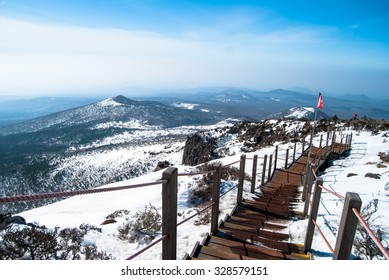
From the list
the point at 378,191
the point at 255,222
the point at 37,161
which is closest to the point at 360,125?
the point at 378,191

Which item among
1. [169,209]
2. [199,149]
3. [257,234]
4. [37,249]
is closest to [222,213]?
[257,234]

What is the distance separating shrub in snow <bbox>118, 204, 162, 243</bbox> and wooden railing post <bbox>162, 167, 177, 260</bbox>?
3761 mm

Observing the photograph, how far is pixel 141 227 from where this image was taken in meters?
7.46

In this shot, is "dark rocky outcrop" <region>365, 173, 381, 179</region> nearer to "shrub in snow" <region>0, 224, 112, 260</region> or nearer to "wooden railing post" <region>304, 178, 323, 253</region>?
"wooden railing post" <region>304, 178, 323, 253</region>

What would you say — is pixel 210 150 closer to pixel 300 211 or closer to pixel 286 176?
pixel 286 176

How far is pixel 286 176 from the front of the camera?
42.4ft

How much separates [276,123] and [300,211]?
33.3 m

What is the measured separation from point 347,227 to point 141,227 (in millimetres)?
6032

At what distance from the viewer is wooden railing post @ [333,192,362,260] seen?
2.49 meters

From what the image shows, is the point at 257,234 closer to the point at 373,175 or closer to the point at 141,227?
the point at 141,227

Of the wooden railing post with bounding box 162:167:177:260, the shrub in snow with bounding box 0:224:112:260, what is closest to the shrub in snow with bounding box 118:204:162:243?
the shrub in snow with bounding box 0:224:112:260

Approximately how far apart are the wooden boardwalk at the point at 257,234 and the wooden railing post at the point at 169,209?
0.65 m

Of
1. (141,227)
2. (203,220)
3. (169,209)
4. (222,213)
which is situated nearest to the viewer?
(169,209)

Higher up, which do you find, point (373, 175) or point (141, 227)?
point (373, 175)
